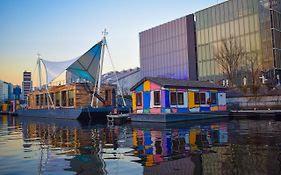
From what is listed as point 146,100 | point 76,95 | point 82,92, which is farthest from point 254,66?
point 146,100

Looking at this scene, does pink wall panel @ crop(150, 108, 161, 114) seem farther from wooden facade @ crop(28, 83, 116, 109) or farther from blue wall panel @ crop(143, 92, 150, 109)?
wooden facade @ crop(28, 83, 116, 109)

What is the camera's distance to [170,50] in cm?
8212

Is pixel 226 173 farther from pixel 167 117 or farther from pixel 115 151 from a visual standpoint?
pixel 167 117

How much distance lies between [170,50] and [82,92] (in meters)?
39.6

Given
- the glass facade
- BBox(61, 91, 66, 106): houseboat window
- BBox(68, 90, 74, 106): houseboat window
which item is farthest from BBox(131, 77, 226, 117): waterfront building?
the glass facade

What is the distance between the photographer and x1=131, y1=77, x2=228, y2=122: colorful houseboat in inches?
1179

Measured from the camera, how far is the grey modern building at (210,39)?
204ft

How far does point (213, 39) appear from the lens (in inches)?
2813

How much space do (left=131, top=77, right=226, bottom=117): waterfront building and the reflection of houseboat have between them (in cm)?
1243

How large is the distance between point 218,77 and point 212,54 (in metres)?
6.19

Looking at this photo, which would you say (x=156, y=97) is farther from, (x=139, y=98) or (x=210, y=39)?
(x=210, y=39)

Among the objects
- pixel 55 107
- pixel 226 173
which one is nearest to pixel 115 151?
pixel 226 173

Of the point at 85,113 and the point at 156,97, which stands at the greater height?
the point at 156,97

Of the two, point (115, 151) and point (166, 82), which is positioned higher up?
point (166, 82)
